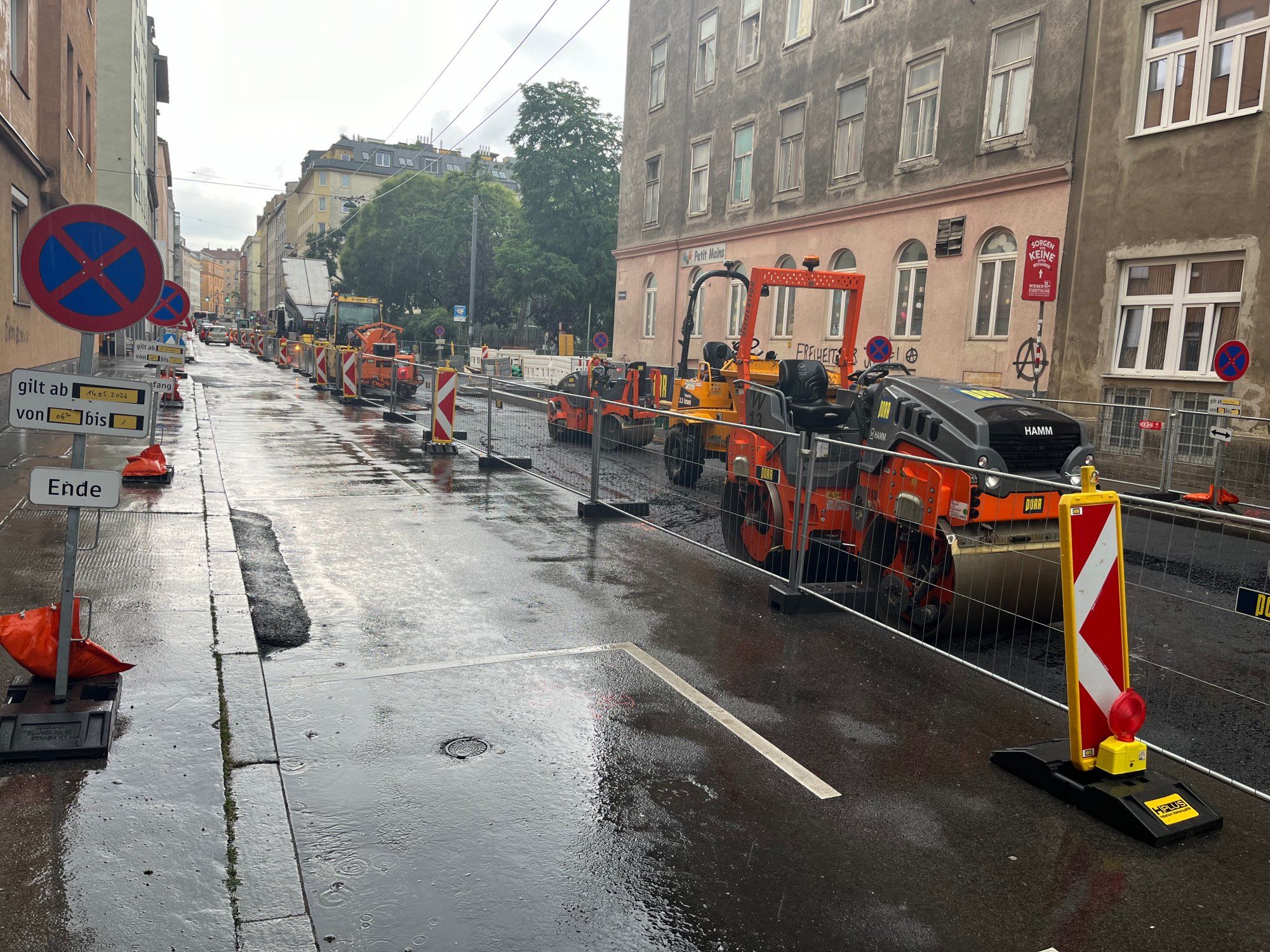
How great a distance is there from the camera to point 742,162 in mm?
27500

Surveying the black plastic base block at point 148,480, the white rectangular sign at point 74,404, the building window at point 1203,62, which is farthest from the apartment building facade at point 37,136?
the building window at point 1203,62

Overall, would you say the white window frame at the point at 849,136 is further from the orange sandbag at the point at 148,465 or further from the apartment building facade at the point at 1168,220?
the orange sandbag at the point at 148,465

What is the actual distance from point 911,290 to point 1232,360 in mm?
8523

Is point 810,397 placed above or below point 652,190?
below

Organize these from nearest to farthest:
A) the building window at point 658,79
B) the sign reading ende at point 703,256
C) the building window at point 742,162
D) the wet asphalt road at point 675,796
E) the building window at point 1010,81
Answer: the wet asphalt road at point 675,796 < the building window at point 1010,81 < the building window at point 742,162 < the sign reading ende at point 703,256 < the building window at point 658,79

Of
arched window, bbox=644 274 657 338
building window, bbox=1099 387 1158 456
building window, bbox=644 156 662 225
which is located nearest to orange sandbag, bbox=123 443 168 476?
building window, bbox=1099 387 1158 456

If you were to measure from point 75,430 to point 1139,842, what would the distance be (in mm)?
4657

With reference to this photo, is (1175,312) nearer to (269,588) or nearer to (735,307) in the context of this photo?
(735,307)

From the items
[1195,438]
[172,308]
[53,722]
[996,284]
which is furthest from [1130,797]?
[996,284]

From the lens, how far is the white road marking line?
4.29 m

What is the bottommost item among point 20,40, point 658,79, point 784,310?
point 784,310

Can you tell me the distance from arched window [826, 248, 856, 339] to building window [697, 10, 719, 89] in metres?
8.92

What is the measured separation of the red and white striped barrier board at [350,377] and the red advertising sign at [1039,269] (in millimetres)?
16176

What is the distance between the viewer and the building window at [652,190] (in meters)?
32.0
